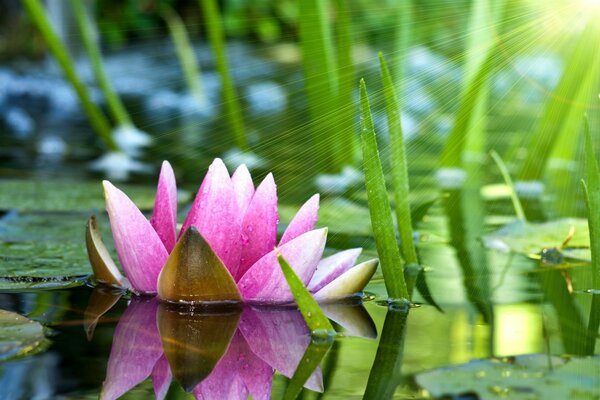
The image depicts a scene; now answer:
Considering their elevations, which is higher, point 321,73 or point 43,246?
point 321,73

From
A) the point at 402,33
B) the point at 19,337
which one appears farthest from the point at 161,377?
the point at 402,33

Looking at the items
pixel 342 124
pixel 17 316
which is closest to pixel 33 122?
pixel 342 124

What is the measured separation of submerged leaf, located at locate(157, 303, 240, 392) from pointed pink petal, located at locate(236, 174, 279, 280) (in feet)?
0.28

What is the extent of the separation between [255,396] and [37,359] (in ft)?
0.81

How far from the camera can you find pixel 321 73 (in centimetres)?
238

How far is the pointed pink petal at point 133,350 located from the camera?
907mm

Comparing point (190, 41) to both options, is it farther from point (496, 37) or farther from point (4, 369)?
point (4, 369)

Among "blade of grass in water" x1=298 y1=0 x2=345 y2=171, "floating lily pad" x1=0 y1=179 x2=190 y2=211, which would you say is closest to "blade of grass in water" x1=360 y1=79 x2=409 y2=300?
"floating lily pad" x1=0 y1=179 x2=190 y2=211

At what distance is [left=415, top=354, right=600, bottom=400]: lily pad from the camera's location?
86 cm

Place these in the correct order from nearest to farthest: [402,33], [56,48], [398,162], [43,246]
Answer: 1. [398,162]
2. [43,246]
3. [56,48]
4. [402,33]

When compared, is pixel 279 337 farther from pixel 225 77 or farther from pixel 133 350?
pixel 225 77

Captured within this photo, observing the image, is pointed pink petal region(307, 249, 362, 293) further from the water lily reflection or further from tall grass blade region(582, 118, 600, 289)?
tall grass blade region(582, 118, 600, 289)

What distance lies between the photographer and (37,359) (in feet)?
3.17

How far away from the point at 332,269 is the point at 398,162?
0.22 meters
